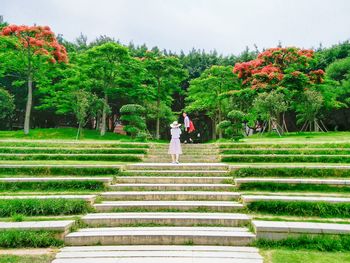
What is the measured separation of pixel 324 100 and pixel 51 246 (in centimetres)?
2403

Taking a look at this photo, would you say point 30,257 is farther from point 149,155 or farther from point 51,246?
point 149,155

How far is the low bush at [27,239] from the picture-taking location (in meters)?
5.37

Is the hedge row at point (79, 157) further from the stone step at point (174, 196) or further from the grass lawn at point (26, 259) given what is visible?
the grass lawn at point (26, 259)

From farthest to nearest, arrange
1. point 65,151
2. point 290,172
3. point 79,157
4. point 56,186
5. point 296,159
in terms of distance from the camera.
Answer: point 65,151
point 79,157
point 296,159
point 290,172
point 56,186

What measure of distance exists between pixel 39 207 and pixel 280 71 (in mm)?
22191

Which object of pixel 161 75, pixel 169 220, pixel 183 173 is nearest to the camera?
pixel 169 220

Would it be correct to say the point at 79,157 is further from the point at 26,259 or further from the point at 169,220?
the point at 26,259

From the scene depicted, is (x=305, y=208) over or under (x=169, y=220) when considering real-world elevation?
over

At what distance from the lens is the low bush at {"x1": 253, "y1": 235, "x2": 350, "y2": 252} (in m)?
5.18

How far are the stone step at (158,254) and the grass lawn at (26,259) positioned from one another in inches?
5.9

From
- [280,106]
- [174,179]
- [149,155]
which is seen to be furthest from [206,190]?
[280,106]

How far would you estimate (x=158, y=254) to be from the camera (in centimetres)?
500

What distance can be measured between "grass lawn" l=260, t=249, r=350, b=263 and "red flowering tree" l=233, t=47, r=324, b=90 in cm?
1976

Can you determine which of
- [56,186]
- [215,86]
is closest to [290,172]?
[56,186]
